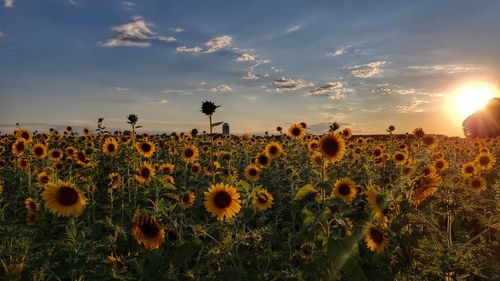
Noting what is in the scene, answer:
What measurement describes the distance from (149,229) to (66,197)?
178 centimetres

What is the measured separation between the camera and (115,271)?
3748mm

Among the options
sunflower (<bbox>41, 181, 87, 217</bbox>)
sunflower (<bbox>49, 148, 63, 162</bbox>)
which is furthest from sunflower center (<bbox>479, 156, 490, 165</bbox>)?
sunflower (<bbox>49, 148, 63, 162</bbox>)

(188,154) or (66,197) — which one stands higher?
(188,154)

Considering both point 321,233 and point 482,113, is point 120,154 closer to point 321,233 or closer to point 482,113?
point 321,233

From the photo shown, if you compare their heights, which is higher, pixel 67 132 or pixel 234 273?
pixel 67 132

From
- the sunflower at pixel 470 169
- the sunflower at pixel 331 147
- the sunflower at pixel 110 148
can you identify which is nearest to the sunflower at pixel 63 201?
the sunflower at pixel 331 147

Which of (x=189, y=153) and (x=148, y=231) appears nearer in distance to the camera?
(x=148, y=231)

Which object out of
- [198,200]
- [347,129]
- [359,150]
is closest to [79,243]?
[198,200]

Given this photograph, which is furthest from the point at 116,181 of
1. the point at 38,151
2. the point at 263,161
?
the point at 263,161

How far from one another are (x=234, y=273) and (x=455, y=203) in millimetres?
2818

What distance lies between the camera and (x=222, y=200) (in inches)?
202

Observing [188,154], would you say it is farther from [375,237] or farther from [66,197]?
[375,237]

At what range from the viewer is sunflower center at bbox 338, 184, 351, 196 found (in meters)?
6.80

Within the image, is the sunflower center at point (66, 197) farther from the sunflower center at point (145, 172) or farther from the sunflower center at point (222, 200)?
the sunflower center at point (145, 172)
